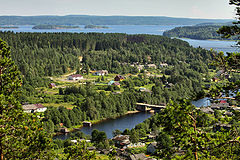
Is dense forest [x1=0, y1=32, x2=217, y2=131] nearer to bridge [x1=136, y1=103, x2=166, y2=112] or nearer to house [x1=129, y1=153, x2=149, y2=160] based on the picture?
bridge [x1=136, y1=103, x2=166, y2=112]

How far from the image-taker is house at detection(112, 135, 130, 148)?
36400 mm

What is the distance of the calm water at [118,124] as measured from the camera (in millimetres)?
43062

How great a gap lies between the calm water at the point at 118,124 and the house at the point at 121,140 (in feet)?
8.61

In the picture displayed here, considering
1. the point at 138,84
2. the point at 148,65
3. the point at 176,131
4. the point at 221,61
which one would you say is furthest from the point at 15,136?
the point at 148,65

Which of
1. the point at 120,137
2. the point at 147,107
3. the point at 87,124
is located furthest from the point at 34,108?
the point at 147,107

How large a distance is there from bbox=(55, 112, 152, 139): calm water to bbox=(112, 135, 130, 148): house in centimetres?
263

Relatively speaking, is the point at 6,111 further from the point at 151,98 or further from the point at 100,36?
the point at 100,36

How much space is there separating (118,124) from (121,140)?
9243 millimetres

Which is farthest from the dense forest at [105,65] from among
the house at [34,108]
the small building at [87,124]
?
the house at [34,108]

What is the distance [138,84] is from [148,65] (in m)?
23.2

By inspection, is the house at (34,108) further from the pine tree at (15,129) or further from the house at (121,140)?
the pine tree at (15,129)

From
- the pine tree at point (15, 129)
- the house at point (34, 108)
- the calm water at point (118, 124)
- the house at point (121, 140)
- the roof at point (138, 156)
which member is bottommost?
the calm water at point (118, 124)

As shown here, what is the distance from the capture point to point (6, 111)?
11352 mm

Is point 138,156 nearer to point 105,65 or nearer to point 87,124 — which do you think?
point 87,124
